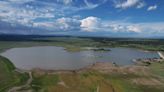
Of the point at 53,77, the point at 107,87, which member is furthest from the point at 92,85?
the point at 53,77

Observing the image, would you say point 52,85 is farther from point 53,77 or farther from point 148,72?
point 148,72

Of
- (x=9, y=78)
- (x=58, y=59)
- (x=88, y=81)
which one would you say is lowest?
(x=58, y=59)

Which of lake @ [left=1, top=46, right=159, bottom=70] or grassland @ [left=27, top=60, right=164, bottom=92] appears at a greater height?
grassland @ [left=27, top=60, right=164, bottom=92]

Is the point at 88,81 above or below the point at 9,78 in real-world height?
above

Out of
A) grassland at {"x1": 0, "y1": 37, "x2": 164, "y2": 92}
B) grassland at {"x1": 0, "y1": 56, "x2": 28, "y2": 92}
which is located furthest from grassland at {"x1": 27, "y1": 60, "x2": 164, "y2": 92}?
grassland at {"x1": 0, "y1": 56, "x2": 28, "y2": 92}

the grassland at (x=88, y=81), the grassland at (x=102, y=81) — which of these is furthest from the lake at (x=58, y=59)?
the grassland at (x=102, y=81)

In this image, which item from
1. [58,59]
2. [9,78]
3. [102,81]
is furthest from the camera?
[58,59]

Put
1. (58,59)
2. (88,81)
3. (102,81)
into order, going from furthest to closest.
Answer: (58,59), (102,81), (88,81)

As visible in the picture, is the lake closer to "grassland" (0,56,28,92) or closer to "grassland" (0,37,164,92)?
"grassland" (0,56,28,92)

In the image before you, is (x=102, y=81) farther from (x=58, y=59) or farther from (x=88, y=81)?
(x=58, y=59)

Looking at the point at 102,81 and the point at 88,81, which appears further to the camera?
the point at 102,81

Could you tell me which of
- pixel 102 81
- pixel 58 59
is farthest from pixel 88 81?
pixel 58 59
